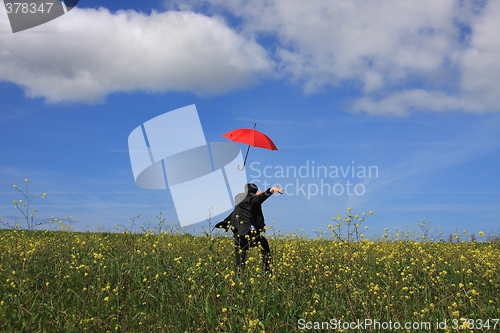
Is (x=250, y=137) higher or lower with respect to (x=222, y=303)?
higher

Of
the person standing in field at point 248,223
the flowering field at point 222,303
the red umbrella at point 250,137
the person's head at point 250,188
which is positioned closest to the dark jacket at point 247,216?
the person standing in field at point 248,223

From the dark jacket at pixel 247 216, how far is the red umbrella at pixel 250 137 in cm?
94

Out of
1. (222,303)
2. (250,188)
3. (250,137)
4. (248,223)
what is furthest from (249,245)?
(250,137)

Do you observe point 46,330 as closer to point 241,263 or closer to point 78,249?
point 241,263

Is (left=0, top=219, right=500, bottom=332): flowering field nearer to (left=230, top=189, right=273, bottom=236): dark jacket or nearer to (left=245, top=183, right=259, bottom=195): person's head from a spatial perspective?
(left=230, top=189, right=273, bottom=236): dark jacket

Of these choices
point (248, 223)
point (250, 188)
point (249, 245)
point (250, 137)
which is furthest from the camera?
point (250, 137)

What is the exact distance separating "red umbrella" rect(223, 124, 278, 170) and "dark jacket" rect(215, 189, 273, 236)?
0.94m

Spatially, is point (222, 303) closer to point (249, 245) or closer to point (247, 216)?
point (249, 245)

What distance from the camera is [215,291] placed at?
4207mm

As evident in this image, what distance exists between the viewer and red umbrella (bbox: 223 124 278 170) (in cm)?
662

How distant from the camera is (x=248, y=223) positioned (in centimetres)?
603

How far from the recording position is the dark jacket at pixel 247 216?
5988 millimetres

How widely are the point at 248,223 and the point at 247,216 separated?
0.45ft

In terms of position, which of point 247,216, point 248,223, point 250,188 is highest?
point 250,188
